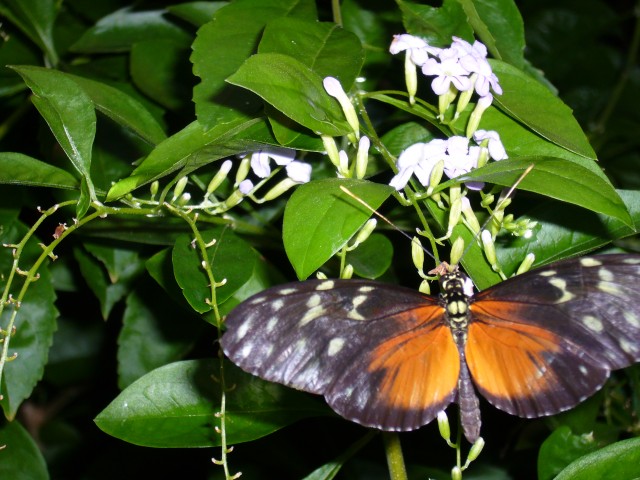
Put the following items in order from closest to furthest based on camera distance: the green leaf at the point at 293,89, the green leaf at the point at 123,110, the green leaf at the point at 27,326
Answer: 1. the green leaf at the point at 293,89
2. the green leaf at the point at 123,110
3. the green leaf at the point at 27,326

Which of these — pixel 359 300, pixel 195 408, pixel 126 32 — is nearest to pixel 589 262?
pixel 359 300

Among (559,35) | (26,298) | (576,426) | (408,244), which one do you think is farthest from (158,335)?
(559,35)

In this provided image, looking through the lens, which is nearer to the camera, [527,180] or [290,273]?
[527,180]

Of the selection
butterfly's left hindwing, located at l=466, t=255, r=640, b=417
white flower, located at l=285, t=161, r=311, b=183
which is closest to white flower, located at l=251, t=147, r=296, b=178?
white flower, located at l=285, t=161, r=311, b=183

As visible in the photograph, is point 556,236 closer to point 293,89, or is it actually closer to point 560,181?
point 560,181

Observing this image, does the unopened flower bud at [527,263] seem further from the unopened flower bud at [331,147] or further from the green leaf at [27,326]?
the green leaf at [27,326]

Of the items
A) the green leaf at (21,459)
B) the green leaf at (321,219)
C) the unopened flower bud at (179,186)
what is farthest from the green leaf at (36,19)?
the green leaf at (321,219)

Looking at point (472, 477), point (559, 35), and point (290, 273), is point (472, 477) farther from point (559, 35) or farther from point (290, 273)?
point (559, 35)
